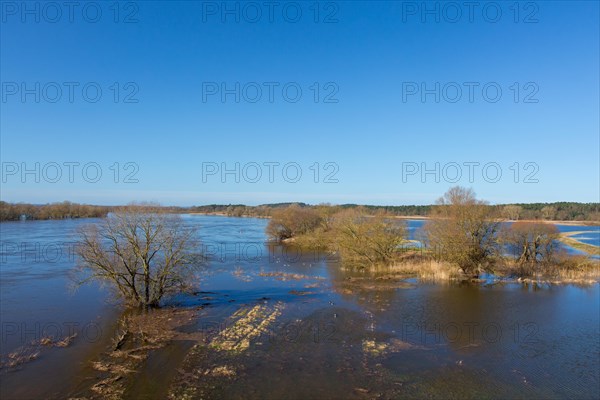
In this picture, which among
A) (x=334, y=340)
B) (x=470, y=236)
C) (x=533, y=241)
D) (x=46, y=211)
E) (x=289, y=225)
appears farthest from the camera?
(x=46, y=211)

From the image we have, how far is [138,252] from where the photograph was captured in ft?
70.6

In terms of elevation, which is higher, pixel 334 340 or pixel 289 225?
pixel 289 225

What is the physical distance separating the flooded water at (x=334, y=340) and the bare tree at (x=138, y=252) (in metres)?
1.81

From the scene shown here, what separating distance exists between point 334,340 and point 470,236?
19.4 meters

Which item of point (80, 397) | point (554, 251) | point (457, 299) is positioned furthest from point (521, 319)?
point (80, 397)

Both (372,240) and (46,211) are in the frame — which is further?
(46,211)

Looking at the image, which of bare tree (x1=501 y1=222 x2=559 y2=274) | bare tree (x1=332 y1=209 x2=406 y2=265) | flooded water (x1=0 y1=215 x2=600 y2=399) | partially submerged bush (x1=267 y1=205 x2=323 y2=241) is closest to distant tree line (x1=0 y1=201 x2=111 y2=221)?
partially submerged bush (x1=267 y1=205 x2=323 y2=241)

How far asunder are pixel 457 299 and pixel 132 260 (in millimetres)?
20600

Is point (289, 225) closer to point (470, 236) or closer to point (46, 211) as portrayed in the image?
point (470, 236)

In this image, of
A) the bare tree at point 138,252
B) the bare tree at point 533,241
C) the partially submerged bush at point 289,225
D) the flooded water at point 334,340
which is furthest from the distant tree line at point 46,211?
the bare tree at point 533,241

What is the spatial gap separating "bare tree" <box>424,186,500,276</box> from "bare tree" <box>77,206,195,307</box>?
2104 centimetres

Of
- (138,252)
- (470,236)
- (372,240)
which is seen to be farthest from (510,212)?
(138,252)

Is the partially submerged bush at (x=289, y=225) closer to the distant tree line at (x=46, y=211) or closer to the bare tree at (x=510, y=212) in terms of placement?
the bare tree at (x=510, y=212)

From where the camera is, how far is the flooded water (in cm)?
1311
